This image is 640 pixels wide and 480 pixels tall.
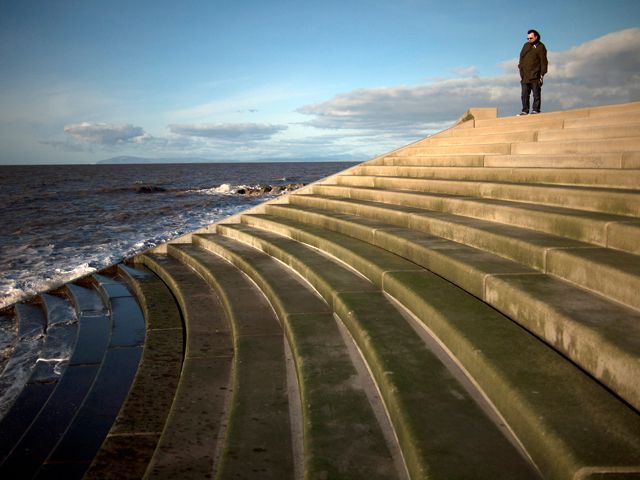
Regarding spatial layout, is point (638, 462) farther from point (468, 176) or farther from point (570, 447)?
point (468, 176)

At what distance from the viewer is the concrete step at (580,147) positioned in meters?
4.62

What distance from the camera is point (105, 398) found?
349 centimetres

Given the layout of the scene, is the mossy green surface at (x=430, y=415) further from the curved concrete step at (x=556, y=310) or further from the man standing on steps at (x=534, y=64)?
the man standing on steps at (x=534, y=64)

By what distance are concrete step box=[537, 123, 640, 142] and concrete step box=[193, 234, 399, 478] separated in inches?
157

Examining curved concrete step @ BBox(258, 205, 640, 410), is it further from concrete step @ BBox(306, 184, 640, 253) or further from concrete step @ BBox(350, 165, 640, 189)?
concrete step @ BBox(350, 165, 640, 189)

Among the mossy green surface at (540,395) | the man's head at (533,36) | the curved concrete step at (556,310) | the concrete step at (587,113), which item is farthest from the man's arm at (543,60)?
the mossy green surface at (540,395)

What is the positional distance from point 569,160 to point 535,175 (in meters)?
0.47

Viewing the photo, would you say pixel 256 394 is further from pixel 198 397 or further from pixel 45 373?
pixel 45 373

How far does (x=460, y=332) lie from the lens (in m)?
2.51

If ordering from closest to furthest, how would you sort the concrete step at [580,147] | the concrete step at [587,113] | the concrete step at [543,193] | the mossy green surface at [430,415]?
the mossy green surface at [430,415] → the concrete step at [543,193] → the concrete step at [580,147] → the concrete step at [587,113]

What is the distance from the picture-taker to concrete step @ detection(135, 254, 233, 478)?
2381 mm

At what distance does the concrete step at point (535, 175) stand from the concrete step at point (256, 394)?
10.4ft

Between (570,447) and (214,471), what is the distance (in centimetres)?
170

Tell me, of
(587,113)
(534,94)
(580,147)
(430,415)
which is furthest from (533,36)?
(430,415)
